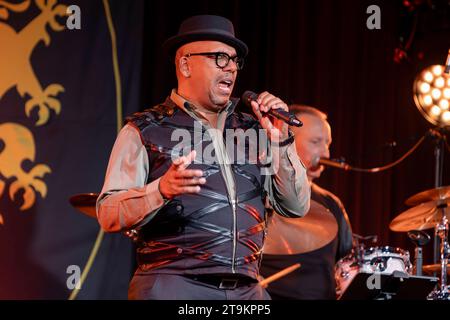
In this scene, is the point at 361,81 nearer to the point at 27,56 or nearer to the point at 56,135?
the point at 56,135

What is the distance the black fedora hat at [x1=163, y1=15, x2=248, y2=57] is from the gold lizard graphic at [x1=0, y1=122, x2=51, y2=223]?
191cm

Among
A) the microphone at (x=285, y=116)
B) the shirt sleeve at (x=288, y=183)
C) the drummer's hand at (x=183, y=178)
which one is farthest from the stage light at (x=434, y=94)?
the drummer's hand at (x=183, y=178)

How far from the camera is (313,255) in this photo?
5.00 metres

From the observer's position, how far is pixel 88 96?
16.8 feet

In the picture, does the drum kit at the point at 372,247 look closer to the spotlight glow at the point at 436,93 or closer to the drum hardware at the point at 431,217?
the drum hardware at the point at 431,217

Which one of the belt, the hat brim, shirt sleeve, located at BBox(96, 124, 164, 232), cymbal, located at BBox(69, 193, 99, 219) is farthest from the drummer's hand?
cymbal, located at BBox(69, 193, 99, 219)

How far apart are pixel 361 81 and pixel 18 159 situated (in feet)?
8.68

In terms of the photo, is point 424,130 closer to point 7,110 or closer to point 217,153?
point 7,110

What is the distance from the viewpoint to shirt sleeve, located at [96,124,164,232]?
2924mm

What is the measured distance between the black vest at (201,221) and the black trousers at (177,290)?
3 cm
